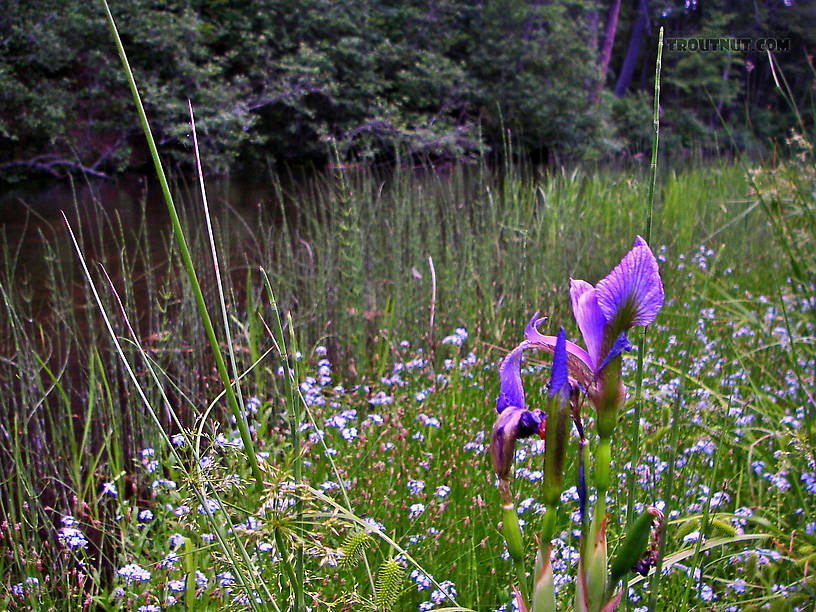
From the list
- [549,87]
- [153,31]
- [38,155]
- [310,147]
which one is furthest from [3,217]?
[549,87]

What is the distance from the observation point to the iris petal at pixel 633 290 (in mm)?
613

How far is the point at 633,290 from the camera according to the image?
0.62m

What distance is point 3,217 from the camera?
7160mm

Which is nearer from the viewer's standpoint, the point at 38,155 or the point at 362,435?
the point at 362,435

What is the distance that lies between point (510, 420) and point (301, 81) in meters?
11.8

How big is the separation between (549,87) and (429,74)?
253cm

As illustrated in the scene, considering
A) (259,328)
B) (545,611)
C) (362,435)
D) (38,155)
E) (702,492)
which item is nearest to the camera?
(545,611)

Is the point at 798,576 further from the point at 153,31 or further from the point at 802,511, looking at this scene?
the point at 153,31

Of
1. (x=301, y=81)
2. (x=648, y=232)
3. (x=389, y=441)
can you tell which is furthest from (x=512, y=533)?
(x=301, y=81)

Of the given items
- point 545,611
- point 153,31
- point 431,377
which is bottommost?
point 431,377

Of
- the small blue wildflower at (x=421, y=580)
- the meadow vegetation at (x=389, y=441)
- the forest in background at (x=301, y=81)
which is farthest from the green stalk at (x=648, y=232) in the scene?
the forest in background at (x=301, y=81)

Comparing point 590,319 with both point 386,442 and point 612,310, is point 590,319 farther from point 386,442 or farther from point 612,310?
point 386,442

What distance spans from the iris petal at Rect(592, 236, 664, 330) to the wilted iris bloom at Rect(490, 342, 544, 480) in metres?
0.09

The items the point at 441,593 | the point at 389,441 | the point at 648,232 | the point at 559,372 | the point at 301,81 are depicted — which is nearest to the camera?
the point at 559,372
